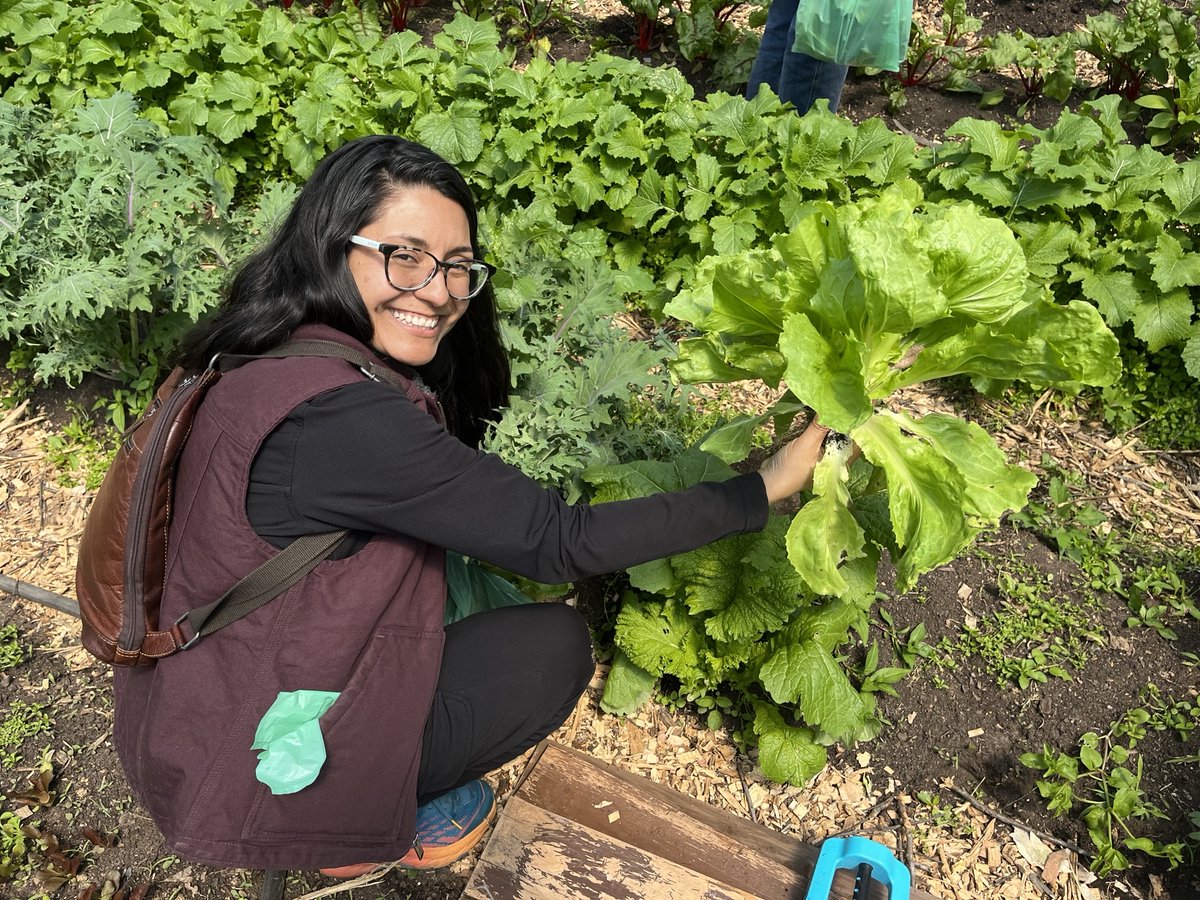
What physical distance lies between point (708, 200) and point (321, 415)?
270 cm

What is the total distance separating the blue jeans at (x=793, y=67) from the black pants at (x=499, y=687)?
3.40 metres

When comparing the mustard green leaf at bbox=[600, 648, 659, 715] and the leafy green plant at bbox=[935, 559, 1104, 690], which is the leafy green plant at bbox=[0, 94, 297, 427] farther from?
the leafy green plant at bbox=[935, 559, 1104, 690]

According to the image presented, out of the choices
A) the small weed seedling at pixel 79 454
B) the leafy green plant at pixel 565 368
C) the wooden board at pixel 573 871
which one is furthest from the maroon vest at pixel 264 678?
the small weed seedling at pixel 79 454

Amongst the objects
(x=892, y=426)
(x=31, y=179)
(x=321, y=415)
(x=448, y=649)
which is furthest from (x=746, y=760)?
(x=31, y=179)

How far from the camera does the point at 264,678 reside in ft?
6.95

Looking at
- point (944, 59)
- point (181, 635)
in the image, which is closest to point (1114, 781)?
point (181, 635)

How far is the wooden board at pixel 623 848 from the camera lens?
8.23 ft

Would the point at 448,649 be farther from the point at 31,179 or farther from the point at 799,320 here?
the point at 31,179

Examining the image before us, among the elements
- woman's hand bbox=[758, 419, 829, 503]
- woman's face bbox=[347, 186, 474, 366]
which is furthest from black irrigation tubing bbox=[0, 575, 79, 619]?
woman's hand bbox=[758, 419, 829, 503]

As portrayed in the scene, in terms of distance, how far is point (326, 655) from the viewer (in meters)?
2.14

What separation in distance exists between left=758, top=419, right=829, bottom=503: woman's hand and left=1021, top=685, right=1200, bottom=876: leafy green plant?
155 cm

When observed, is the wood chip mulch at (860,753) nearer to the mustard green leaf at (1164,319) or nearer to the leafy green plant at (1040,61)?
the mustard green leaf at (1164,319)

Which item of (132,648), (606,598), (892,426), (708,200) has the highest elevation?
(892,426)

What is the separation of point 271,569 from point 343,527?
0.61 ft
